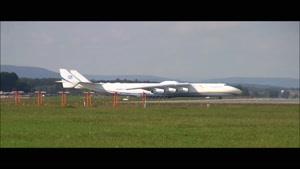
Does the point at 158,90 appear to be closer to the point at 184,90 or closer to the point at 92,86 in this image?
the point at 184,90

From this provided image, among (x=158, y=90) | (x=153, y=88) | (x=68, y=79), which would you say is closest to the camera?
(x=158, y=90)

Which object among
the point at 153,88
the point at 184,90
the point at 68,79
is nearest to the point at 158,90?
the point at 153,88

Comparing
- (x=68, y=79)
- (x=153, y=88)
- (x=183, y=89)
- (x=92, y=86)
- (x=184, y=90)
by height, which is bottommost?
(x=184, y=90)

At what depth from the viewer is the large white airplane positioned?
242ft

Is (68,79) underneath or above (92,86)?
above

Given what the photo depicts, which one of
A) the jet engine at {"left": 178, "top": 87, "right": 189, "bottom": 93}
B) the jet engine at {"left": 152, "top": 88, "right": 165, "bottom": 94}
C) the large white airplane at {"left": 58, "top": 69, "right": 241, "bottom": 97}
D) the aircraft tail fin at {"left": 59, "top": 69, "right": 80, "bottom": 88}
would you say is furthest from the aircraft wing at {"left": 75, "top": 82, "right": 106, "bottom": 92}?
the jet engine at {"left": 178, "top": 87, "right": 189, "bottom": 93}

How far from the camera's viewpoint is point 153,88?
248 feet

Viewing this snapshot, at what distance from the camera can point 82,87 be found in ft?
261

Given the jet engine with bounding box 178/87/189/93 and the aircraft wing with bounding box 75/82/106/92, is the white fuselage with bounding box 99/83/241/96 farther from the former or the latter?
the aircraft wing with bounding box 75/82/106/92

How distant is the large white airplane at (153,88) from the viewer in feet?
242
